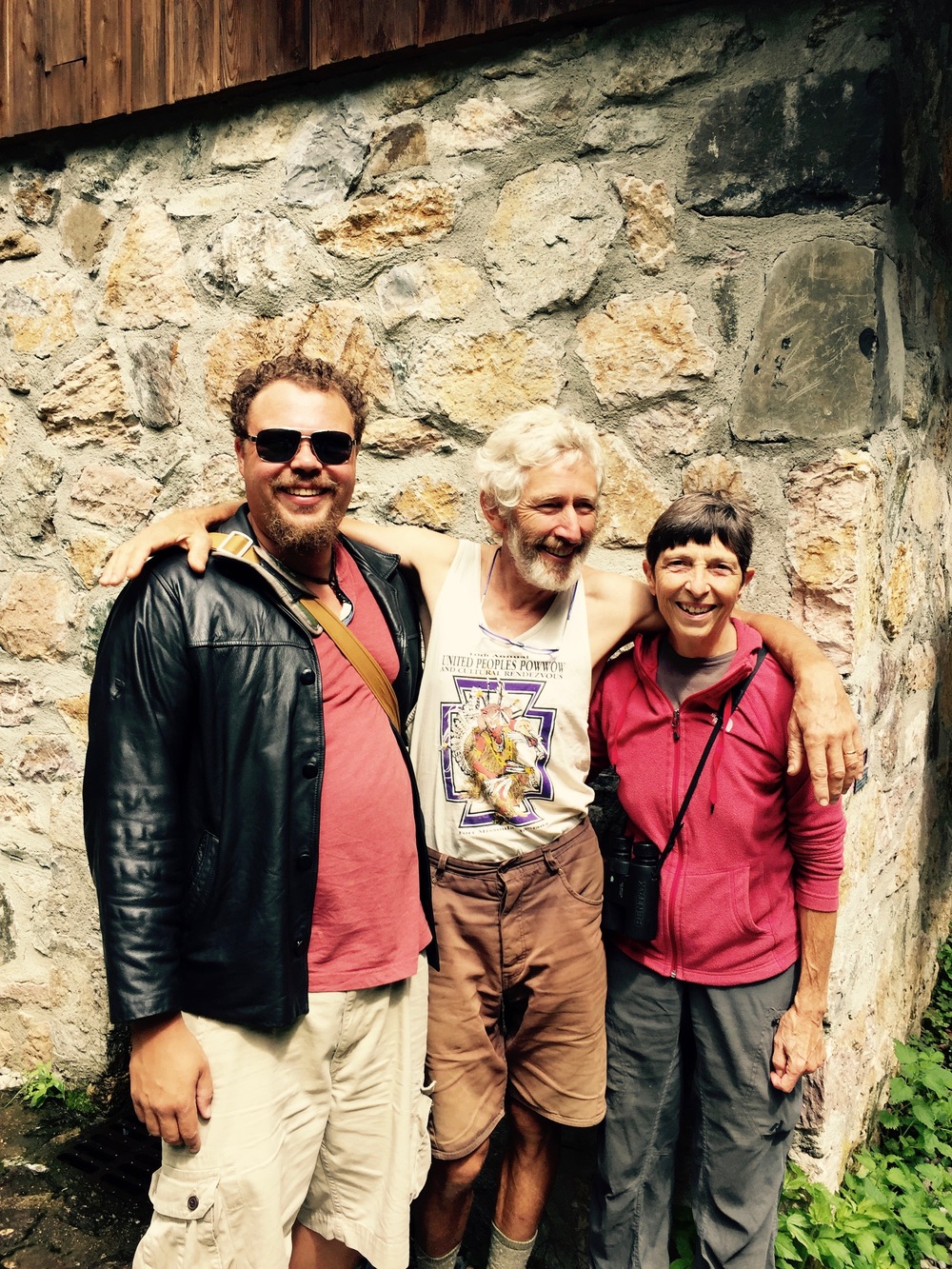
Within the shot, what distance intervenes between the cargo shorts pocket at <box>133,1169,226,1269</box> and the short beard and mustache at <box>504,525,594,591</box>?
127cm

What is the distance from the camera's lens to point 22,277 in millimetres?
3004

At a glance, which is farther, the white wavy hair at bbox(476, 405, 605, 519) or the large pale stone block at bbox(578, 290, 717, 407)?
the large pale stone block at bbox(578, 290, 717, 407)

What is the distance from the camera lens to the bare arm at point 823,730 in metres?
1.85

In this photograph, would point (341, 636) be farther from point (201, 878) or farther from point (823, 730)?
point (823, 730)

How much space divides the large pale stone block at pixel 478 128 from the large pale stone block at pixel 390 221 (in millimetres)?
107

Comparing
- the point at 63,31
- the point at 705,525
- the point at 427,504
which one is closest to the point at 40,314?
the point at 63,31

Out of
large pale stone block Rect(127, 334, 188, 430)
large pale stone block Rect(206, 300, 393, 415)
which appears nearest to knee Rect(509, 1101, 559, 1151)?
large pale stone block Rect(206, 300, 393, 415)

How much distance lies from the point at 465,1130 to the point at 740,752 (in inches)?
40.8

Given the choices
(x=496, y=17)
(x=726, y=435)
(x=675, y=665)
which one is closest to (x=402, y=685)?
(x=675, y=665)

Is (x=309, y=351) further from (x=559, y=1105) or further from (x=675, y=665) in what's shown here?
(x=559, y=1105)

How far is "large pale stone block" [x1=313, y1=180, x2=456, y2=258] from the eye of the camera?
8.05ft

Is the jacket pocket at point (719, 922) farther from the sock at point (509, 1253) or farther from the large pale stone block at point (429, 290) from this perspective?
the large pale stone block at point (429, 290)

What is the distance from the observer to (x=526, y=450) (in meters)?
2.04

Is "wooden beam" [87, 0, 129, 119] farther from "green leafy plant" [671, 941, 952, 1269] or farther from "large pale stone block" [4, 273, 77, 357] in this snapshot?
"green leafy plant" [671, 941, 952, 1269]
